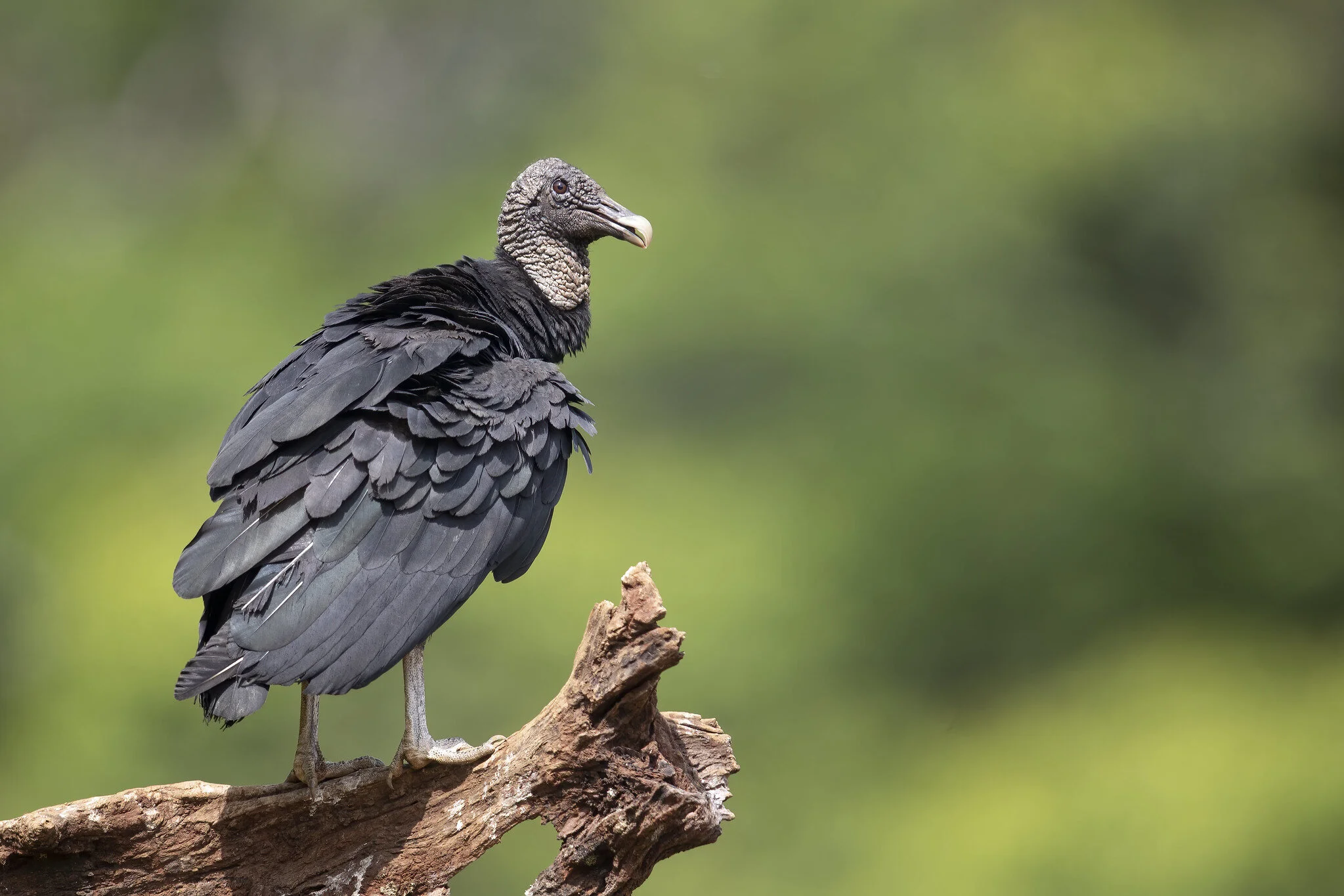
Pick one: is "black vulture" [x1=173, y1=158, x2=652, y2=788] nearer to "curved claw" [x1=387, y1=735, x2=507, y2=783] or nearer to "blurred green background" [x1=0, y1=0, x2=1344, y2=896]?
"curved claw" [x1=387, y1=735, x2=507, y2=783]

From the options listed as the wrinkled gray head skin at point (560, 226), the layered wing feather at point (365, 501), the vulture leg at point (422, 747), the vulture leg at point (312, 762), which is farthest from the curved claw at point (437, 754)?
the wrinkled gray head skin at point (560, 226)

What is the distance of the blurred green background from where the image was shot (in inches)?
302

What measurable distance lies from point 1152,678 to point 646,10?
19.9 ft

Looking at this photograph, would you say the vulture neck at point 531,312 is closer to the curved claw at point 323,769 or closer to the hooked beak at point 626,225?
the hooked beak at point 626,225

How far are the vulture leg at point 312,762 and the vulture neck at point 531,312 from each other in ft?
4.56

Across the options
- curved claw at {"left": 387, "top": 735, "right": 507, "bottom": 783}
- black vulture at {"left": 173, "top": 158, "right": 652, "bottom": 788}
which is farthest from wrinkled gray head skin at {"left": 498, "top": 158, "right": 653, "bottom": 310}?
curved claw at {"left": 387, "top": 735, "right": 507, "bottom": 783}

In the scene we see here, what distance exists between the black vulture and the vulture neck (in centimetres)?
19

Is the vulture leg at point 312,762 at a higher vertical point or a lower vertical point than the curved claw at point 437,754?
higher

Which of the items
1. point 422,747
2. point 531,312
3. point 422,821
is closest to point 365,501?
point 422,747

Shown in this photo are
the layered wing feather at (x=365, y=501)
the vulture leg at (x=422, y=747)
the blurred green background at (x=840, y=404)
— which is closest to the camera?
the layered wing feather at (x=365, y=501)

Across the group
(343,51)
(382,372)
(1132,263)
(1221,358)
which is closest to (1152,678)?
(1221,358)

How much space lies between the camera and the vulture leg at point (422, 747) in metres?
3.66

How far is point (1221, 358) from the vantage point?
8.77 meters

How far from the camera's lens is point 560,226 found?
188 inches
